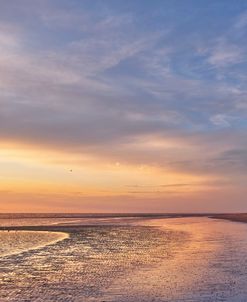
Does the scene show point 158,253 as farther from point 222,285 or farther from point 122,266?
point 222,285

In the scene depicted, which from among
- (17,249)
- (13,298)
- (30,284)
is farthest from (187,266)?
(17,249)

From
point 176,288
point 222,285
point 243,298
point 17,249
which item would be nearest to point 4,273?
point 176,288

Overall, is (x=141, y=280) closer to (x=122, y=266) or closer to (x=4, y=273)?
(x=122, y=266)

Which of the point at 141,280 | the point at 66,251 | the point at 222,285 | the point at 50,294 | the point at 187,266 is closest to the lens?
the point at 50,294

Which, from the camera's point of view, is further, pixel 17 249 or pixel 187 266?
pixel 17 249

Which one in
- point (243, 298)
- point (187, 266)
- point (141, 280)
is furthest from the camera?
point (187, 266)

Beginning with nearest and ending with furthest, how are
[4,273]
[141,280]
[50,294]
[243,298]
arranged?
[243,298], [50,294], [141,280], [4,273]

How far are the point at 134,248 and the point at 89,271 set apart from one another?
15365mm

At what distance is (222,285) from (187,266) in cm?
750

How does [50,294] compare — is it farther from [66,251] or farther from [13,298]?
[66,251]

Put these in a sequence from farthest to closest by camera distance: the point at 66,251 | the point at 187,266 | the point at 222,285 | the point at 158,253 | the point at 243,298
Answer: the point at 66,251
the point at 158,253
the point at 187,266
the point at 222,285
the point at 243,298

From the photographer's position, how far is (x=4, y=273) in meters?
27.3

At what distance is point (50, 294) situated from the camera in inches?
815

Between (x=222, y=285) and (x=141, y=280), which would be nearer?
(x=222, y=285)
